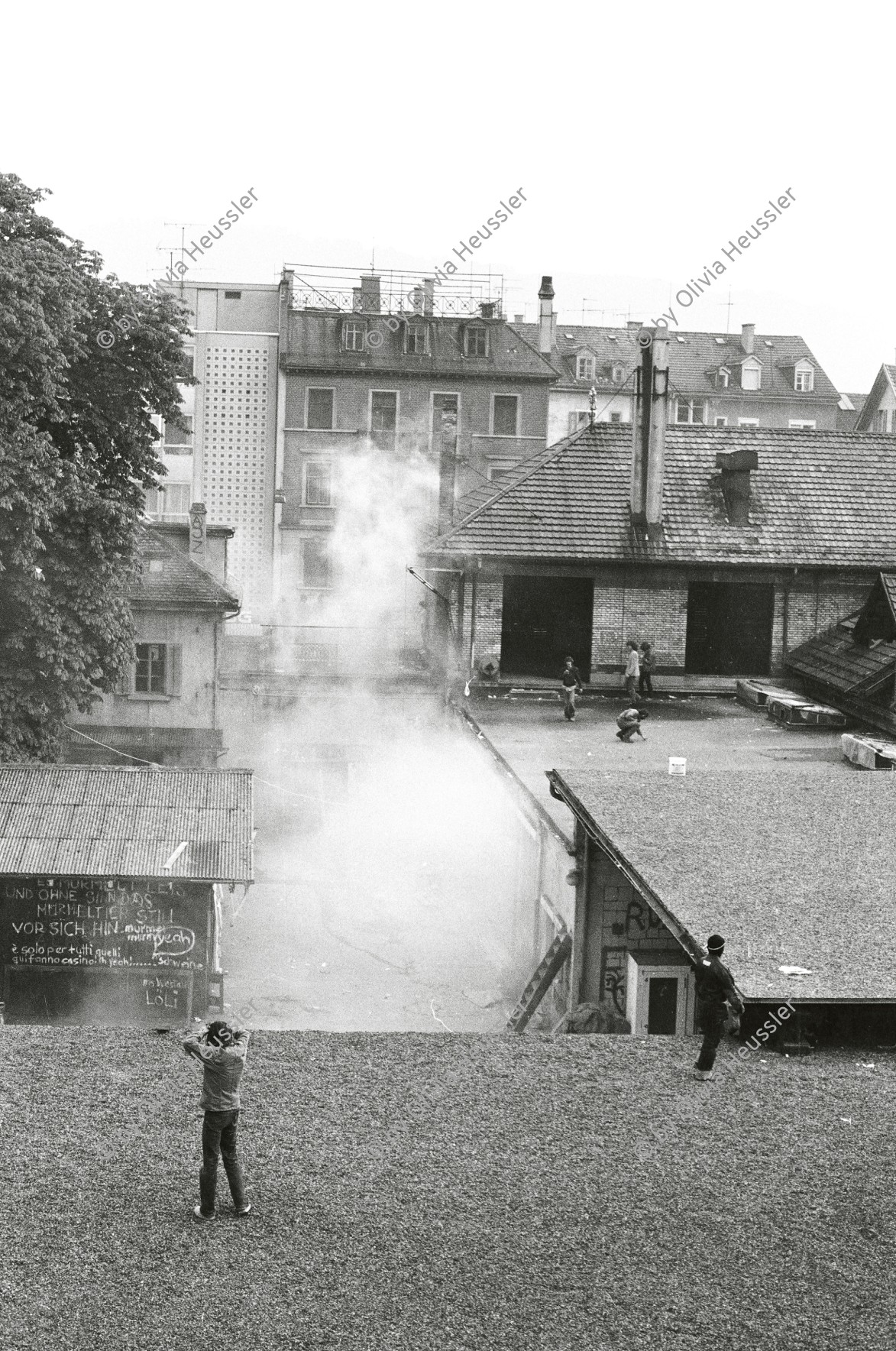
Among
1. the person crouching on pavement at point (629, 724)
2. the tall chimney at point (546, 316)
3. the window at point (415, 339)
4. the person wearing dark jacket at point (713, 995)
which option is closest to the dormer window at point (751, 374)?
the tall chimney at point (546, 316)

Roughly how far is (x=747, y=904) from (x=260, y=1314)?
656cm

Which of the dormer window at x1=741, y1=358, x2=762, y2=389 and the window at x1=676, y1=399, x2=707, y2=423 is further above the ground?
the dormer window at x1=741, y1=358, x2=762, y2=389

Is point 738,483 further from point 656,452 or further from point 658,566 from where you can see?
point 658,566

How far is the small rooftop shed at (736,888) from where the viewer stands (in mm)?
11961

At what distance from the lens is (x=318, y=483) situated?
181 feet

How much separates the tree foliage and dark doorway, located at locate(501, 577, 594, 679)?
25.0 feet

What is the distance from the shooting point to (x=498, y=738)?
23453 millimetres

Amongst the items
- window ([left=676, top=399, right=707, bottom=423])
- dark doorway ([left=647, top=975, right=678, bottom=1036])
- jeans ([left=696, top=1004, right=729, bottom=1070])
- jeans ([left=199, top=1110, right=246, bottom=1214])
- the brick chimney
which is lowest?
dark doorway ([left=647, top=975, right=678, bottom=1036])

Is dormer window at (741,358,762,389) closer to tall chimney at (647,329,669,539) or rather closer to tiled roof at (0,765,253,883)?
tall chimney at (647,329,669,539)

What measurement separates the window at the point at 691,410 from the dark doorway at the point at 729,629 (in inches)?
1619

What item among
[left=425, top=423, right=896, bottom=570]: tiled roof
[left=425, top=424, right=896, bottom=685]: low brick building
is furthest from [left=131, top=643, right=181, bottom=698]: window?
[left=425, top=423, right=896, bottom=570]: tiled roof

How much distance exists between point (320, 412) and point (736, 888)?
145ft

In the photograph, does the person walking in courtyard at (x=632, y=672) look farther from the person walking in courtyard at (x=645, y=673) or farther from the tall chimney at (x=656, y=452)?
the tall chimney at (x=656, y=452)

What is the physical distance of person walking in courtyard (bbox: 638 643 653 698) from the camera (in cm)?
2861
